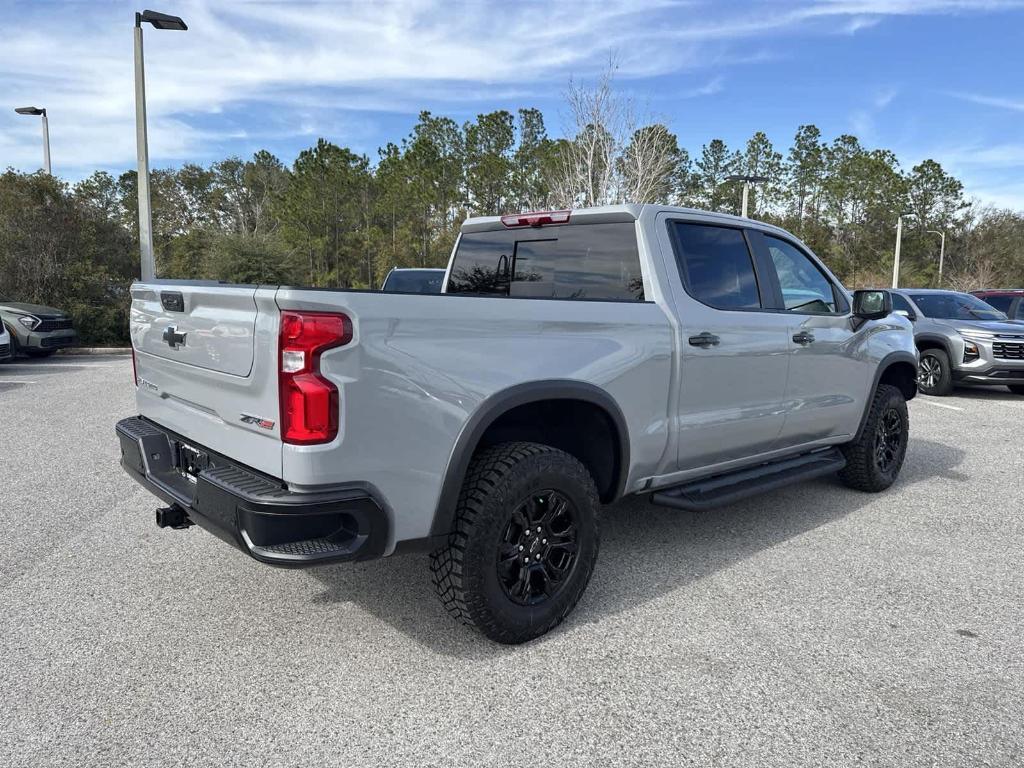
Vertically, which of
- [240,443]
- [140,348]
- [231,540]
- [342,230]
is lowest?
[231,540]

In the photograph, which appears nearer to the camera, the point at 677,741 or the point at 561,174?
the point at 677,741

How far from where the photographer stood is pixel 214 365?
287 cm

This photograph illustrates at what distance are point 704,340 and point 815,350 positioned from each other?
48.4 inches

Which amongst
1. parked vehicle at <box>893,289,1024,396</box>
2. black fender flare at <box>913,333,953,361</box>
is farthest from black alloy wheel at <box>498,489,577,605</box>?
black fender flare at <box>913,333,953,361</box>

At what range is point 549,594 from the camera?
10.4 ft

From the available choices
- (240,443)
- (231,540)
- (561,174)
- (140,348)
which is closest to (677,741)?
(231,540)

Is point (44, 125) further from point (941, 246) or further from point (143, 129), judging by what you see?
point (941, 246)

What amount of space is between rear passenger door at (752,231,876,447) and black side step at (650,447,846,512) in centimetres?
15

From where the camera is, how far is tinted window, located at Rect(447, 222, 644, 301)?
381 centimetres

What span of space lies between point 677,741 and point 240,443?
1.86 m

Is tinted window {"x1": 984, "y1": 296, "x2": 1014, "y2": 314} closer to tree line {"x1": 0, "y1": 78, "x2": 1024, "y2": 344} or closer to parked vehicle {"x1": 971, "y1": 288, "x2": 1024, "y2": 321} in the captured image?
parked vehicle {"x1": 971, "y1": 288, "x2": 1024, "y2": 321}

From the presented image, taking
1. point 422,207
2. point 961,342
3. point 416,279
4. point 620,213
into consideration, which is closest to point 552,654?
point 620,213

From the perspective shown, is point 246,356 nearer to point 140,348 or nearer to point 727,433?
point 140,348

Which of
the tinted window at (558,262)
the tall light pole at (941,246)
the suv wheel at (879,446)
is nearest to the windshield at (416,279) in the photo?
the tinted window at (558,262)
